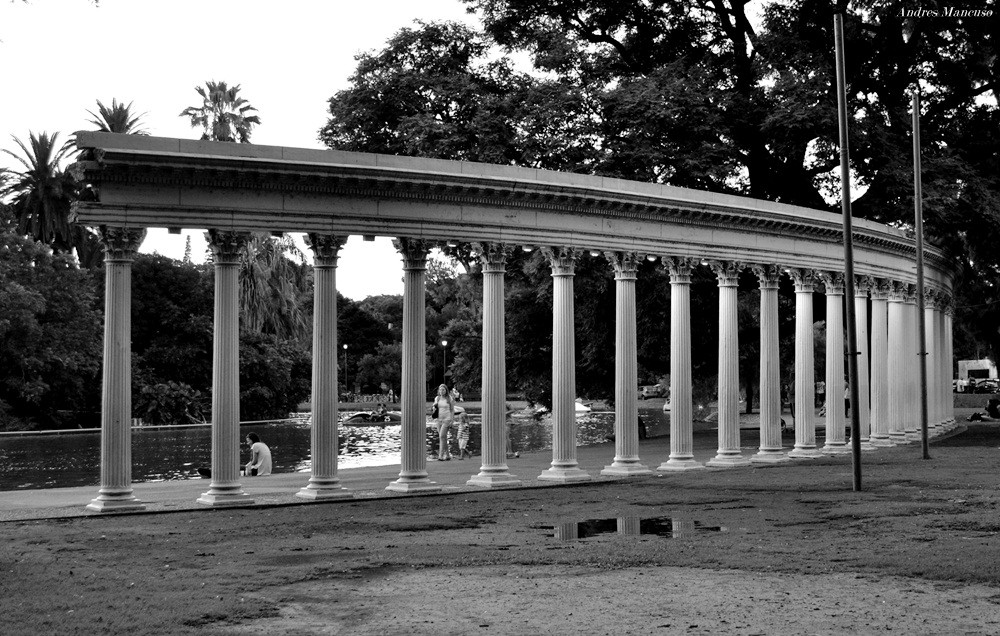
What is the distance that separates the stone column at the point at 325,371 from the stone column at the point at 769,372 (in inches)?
666

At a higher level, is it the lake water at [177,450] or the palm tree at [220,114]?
the palm tree at [220,114]

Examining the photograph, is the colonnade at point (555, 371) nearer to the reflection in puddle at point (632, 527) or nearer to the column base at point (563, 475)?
the column base at point (563, 475)

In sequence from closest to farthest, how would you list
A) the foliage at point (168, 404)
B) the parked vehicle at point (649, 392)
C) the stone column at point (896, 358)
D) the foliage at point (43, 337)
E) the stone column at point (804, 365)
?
the stone column at point (804, 365)
the stone column at point (896, 358)
the foliage at point (43, 337)
the foliage at point (168, 404)
the parked vehicle at point (649, 392)

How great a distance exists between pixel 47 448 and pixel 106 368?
28271 millimetres

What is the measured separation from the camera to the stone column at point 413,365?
100 feet

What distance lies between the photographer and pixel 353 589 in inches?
668

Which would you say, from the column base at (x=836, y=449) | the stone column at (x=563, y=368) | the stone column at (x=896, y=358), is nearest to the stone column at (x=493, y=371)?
the stone column at (x=563, y=368)

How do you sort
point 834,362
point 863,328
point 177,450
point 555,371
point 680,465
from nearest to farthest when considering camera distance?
point 555,371, point 680,465, point 834,362, point 863,328, point 177,450

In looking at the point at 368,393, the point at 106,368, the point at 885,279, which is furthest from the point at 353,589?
the point at 368,393

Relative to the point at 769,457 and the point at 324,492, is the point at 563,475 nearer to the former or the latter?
the point at 324,492

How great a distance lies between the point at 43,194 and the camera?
301 ft

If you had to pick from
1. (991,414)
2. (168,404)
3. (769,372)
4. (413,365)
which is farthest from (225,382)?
(991,414)

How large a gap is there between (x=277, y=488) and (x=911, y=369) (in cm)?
3159

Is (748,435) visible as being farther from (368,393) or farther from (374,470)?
(368,393)
